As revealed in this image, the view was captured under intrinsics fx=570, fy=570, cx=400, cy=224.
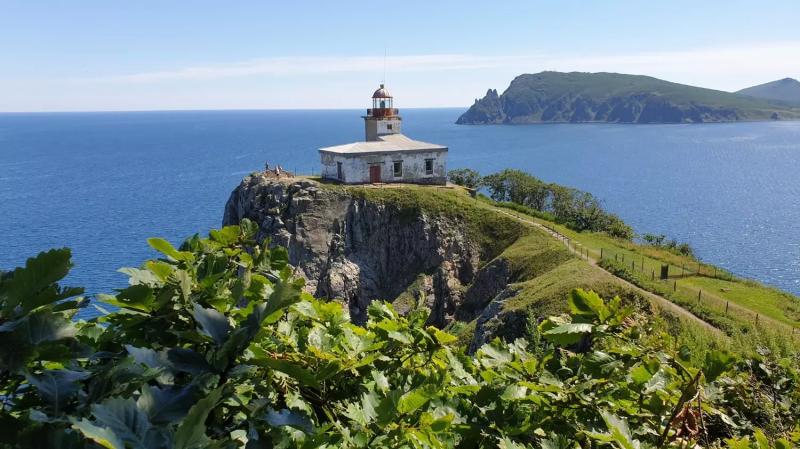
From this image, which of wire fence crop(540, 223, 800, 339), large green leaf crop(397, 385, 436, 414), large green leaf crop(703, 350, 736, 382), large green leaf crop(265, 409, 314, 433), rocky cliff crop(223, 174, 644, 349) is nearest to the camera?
large green leaf crop(265, 409, 314, 433)

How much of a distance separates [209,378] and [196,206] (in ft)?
333

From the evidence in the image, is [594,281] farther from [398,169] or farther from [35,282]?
[35,282]

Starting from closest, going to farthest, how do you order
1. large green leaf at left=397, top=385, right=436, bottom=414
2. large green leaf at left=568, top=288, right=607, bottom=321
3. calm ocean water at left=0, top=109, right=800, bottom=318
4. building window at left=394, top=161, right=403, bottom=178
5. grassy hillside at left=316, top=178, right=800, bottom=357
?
large green leaf at left=397, top=385, right=436, bottom=414 → large green leaf at left=568, top=288, right=607, bottom=321 → grassy hillside at left=316, top=178, right=800, bottom=357 → building window at left=394, top=161, right=403, bottom=178 → calm ocean water at left=0, top=109, right=800, bottom=318

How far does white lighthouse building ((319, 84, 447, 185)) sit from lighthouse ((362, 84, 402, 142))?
0.51 feet

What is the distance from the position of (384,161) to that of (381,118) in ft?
25.3

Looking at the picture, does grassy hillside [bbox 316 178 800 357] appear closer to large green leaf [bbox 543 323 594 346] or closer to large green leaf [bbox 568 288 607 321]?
large green leaf [bbox 568 288 607 321]

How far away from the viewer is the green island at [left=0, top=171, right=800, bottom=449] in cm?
218

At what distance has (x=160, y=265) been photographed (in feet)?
10.4

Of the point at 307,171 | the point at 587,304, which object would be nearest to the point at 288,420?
the point at 587,304

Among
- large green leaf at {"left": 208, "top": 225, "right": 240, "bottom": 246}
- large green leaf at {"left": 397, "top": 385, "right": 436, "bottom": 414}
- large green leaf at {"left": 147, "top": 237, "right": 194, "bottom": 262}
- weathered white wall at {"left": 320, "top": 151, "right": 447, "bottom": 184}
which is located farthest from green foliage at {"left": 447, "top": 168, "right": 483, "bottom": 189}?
large green leaf at {"left": 397, "top": 385, "right": 436, "bottom": 414}

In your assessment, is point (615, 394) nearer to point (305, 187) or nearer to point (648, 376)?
point (648, 376)

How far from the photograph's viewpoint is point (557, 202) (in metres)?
64.0

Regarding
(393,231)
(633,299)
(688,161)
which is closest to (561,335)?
(633,299)

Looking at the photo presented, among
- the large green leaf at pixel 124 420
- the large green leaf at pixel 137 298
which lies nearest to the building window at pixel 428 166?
the large green leaf at pixel 137 298
